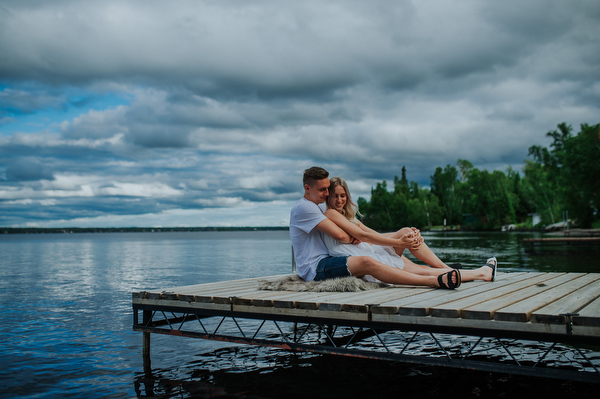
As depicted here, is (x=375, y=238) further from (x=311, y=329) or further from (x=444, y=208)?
(x=444, y=208)

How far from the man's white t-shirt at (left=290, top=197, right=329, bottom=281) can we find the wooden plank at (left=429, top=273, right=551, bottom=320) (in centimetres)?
206

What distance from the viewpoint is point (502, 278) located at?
789cm

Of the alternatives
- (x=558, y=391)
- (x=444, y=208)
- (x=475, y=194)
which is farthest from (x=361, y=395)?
(x=444, y=208)

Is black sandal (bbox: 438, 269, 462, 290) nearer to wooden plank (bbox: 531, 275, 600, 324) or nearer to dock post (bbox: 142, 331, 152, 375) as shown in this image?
wooden plank (bbox: 531, 275, 600, 324)

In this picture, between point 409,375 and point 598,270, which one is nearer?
point 409,375

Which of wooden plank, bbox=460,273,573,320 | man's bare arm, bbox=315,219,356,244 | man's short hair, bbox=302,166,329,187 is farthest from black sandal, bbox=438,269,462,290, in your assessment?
man's short hair, bbox=302,166,329,187

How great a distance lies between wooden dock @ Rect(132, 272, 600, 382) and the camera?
14.5ft

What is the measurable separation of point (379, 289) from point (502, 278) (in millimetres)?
2635

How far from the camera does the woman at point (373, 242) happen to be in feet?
21.9

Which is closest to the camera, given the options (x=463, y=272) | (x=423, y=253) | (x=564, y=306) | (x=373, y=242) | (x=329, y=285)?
(x=564, y=306)

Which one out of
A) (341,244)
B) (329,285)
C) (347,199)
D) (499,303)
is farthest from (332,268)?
(499,303)

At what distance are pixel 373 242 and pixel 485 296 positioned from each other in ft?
5.46

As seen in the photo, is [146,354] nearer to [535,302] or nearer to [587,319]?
[535,302]

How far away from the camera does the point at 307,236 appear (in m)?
6.85
